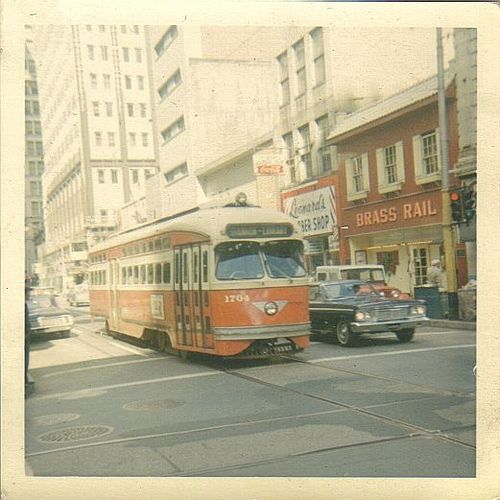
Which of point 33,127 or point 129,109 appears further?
point 129,109

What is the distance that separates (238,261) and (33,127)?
11.6ft

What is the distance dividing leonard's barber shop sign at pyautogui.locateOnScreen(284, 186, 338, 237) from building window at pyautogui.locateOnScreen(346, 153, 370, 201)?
0.23m

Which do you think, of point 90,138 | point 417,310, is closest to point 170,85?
point 90,138

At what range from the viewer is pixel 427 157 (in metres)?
7.01

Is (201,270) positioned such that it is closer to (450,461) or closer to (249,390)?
(249,390)

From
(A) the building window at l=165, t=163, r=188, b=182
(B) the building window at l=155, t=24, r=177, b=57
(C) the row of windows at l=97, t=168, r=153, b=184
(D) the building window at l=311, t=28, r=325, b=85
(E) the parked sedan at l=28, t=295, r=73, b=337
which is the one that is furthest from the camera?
(A) the building window at l=165, t=163, r=188, b=182

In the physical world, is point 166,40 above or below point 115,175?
above

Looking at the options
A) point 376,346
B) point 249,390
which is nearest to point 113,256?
point 249,390

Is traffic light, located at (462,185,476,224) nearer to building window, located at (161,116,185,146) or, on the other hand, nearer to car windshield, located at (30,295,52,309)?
building window, located at (161,116,185,146)

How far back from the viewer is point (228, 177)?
7551mm

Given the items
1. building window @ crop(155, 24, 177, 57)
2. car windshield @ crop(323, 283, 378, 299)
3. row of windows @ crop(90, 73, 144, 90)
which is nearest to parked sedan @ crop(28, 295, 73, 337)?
row of windows @ crop(90, 73, 144, 90)

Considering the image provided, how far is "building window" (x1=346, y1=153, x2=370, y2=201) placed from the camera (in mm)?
7246

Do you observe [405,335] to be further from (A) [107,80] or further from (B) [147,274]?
(A) [107,80]

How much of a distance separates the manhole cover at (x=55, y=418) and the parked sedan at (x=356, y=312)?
3.25 meters
